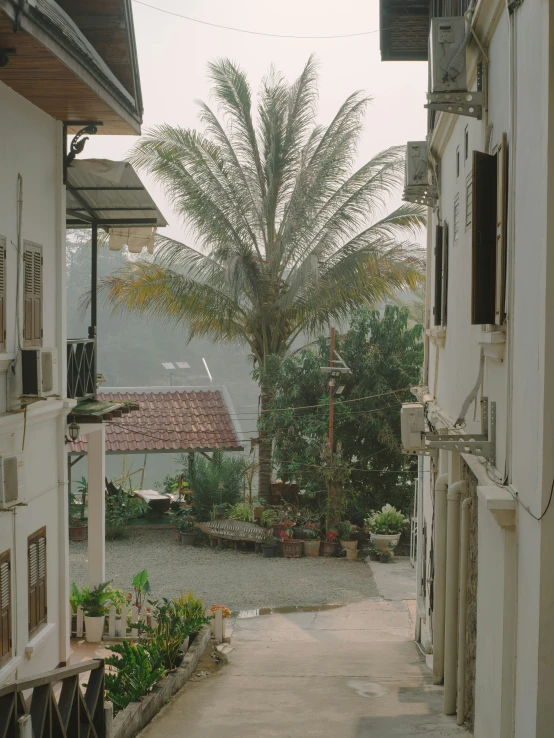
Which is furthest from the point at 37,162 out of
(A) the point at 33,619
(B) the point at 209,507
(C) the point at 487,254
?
(B) the point at 209,507

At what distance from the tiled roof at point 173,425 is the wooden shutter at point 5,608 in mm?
11962

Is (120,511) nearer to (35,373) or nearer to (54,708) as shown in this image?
(35,373)

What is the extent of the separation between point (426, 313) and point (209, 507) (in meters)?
10.0

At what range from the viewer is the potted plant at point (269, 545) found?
62.3 feet

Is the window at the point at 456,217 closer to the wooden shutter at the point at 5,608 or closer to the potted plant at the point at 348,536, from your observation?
the wooden shutter at the point at 5,608

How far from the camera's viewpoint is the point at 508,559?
189 inches

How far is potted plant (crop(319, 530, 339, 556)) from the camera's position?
1920 cm

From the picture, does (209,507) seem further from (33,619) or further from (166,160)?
(33,619)

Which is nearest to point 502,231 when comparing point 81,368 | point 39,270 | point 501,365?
point 501,365

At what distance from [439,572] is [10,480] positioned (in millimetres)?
4345

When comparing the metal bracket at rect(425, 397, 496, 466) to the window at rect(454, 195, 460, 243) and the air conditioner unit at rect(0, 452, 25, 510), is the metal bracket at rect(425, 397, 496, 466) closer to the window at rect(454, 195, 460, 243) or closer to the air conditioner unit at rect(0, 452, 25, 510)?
the window at rect(454, 195, 460, 243)

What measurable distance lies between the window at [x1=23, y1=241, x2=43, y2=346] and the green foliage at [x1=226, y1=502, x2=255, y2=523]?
11.6m

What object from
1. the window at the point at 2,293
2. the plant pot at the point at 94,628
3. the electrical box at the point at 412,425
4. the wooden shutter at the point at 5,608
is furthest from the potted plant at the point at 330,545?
the window at the point at 2,293

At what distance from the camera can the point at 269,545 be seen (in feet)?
62.5
